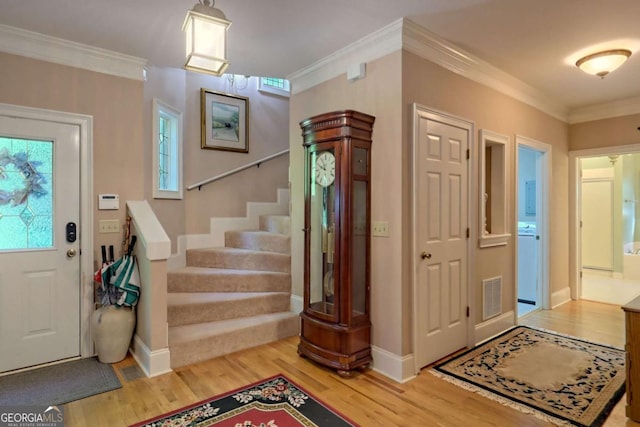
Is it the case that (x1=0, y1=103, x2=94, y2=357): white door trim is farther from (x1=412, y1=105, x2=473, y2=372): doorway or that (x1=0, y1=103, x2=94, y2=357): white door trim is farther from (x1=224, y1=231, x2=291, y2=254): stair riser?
(x1=412, y1=105, x2=473, y2=372): doorway

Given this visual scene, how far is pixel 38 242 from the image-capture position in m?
2.76

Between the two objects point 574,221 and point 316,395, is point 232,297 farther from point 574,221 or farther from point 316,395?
point 574,221

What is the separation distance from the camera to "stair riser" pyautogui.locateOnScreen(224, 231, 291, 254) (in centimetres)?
393

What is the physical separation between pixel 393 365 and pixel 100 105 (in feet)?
10.5

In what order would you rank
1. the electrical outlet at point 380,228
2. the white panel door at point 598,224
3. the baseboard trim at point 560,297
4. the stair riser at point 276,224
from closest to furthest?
the electrical outlet at point 380,228 → the stair riser at point 276,224 → the baseboard trim at point 560,297 → the white panel door at point 598,224

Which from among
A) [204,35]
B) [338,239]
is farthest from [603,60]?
[204,35]

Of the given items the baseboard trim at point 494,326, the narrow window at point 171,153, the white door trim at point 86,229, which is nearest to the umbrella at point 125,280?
the white door trim at point 86,229

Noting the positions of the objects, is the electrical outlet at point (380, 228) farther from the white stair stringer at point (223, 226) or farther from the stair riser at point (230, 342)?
the white stair stringer at point (223, 226)

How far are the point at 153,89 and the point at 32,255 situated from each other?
2.03 metres

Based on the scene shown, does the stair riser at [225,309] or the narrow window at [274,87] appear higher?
the narrow window at [274,87]

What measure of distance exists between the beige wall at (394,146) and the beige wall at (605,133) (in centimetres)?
213

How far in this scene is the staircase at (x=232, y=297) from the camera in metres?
2.99

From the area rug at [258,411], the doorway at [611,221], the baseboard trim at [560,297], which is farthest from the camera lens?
the doorway at [611,221]

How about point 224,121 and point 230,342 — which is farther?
point 224,121
